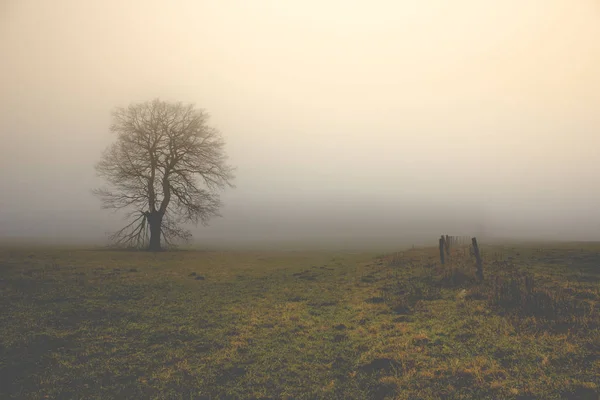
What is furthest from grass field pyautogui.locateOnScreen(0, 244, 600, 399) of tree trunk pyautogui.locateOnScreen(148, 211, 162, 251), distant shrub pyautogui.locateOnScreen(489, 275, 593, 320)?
tree trunk pyautogui.locateOnScreen(148, 211, 162, 251)

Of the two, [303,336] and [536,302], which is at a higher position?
[536,302]

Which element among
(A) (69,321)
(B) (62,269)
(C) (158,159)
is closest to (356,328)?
(A) (69,321)

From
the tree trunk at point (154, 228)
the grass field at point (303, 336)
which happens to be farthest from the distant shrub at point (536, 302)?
the tree trunk at point (154, 228)

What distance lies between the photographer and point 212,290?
15094 mm

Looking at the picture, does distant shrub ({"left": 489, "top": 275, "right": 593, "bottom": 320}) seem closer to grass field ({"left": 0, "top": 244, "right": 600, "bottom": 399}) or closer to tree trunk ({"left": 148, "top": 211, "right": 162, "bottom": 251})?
grass field ({"left": 0, "top": 244, "right": 600, "bottom": 399})

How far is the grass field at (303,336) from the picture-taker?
639 cm

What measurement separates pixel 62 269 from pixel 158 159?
14.7 m

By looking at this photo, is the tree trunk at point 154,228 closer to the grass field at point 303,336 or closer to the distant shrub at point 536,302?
the grass field at point 303,336

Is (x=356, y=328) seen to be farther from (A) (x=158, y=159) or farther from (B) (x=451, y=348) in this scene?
(A) (x=158, y=159)

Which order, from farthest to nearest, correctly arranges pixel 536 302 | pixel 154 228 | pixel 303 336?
1. pixel 154 228
2. pixel 536 302
3. pixel 303 336

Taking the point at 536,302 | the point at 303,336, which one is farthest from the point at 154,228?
the point at 536,302

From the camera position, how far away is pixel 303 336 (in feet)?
30.6

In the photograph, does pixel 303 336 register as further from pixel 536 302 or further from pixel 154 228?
pixel 154 228

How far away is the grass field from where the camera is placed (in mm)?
6395
